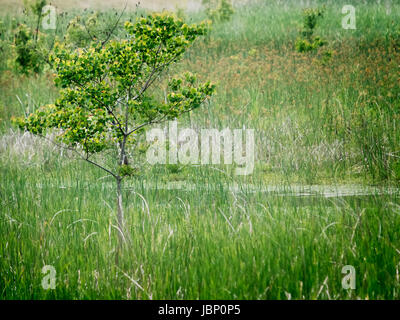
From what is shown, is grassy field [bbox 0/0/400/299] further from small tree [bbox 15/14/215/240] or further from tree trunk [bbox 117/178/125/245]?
small tree [bbox 15/14/215/240]

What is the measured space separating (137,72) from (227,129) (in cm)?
Answer: 221

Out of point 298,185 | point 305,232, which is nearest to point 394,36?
point 298,185

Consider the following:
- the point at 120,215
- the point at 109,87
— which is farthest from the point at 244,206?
the point at 109,87

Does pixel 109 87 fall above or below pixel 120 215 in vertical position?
above

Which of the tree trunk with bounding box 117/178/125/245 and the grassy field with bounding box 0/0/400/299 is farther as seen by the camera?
the tree trunk with bounding box 117/178/125/245

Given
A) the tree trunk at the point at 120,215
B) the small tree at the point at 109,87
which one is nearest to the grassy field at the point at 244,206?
the tree trunk at the point at 120,215

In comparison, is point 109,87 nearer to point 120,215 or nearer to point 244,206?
point 120,215

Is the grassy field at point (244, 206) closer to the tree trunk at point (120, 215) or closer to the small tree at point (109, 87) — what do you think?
the tree trunk at point (120, 215)

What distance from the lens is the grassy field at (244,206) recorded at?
2676 mm

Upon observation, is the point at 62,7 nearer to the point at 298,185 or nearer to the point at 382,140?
the point at 298,185

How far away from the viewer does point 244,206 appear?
3.36 meters

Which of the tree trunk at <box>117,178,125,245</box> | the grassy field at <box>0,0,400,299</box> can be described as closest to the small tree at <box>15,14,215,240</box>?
the tree trunk at <box>117,178,125,245</box>

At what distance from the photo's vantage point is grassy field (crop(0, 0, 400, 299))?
8.78 ft
